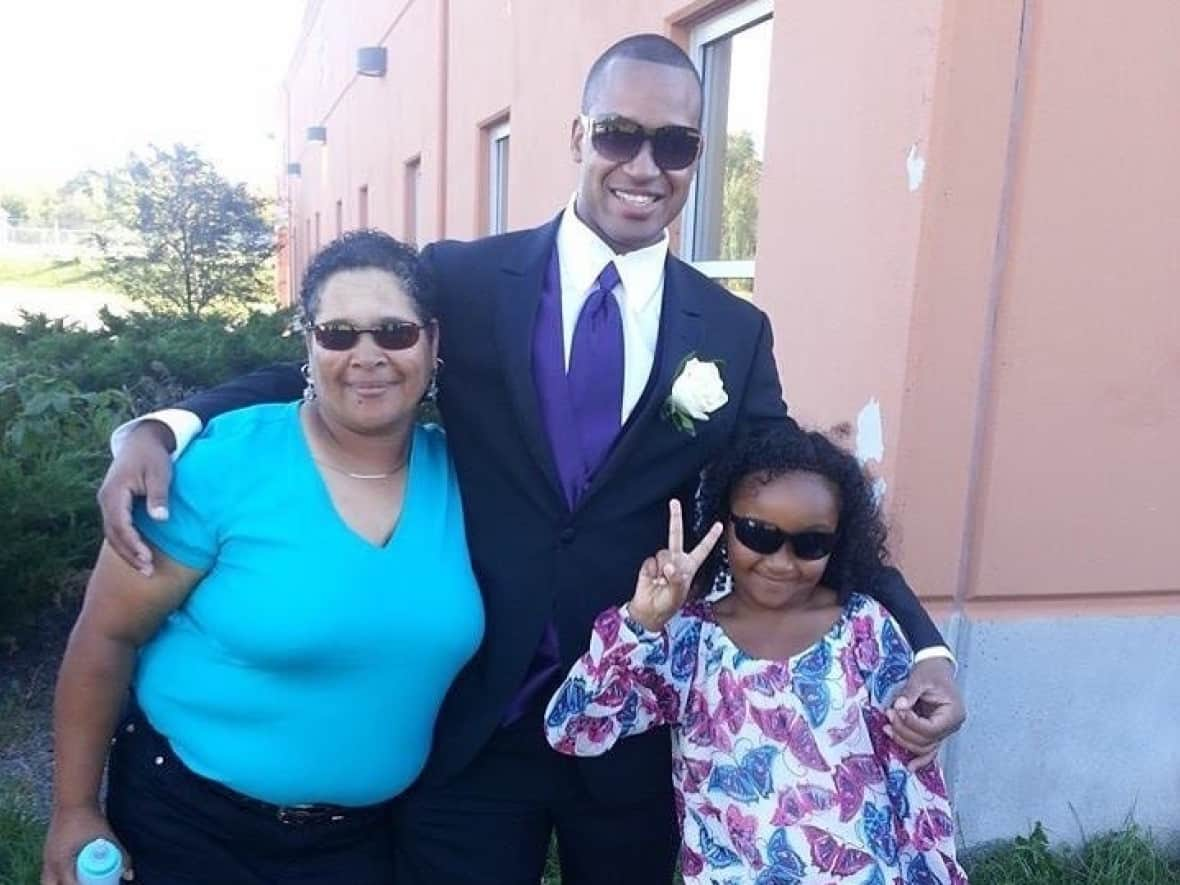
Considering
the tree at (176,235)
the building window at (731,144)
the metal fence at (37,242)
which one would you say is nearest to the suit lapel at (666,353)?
the building window at (731,144)

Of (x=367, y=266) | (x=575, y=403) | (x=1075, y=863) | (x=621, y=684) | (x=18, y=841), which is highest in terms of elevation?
(x=367, y=266)

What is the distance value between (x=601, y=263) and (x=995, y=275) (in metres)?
1.40

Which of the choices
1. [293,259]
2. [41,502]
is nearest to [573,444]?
[41,502]

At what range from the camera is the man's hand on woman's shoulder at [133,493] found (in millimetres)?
1811

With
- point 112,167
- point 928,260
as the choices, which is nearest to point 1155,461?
point 928,260

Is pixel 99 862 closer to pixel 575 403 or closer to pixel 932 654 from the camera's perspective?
pixel 575 403

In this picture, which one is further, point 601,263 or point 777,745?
point 601,263

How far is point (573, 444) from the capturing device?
83.3 inches

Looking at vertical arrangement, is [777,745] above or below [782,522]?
below

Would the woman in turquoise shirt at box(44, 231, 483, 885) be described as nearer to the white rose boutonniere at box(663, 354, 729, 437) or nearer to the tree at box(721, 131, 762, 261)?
the white rose boutonniere at box(663, 354, 729, 437)

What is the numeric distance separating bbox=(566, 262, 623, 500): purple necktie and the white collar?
0.36 feet

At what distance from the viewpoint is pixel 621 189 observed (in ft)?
7.23

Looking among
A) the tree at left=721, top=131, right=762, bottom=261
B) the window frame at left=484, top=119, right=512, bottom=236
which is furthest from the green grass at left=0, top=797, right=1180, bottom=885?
the window frame at left=484, top=119, right=512, bottom=236

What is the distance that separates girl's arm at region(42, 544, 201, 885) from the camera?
188 centimetres
